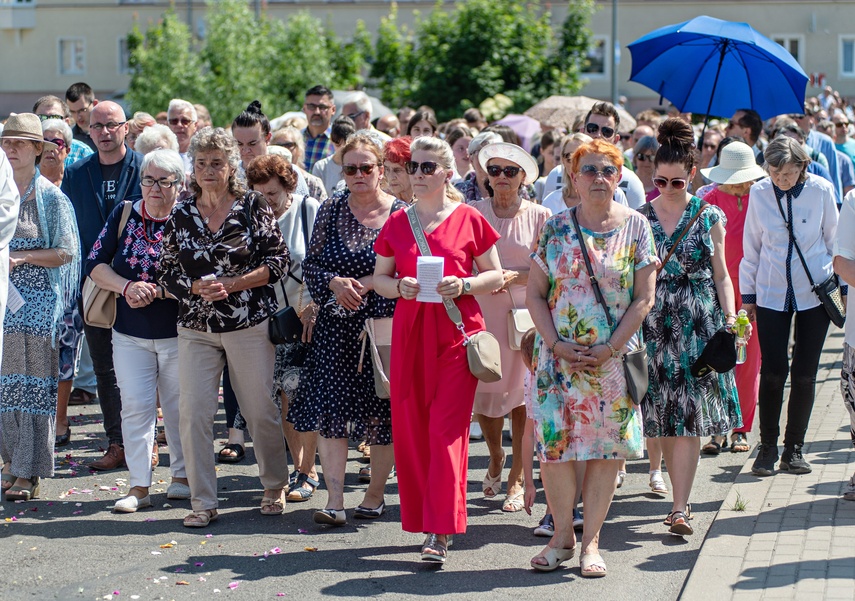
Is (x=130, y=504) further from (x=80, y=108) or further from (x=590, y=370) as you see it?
(x=80, y=108)

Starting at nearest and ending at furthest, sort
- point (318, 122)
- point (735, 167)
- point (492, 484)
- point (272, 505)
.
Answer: point (272, 505) < point (492, 484) < point (735, 167) < point (318, 122)

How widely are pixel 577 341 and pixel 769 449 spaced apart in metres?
2.43

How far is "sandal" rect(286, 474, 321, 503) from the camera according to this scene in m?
7.62

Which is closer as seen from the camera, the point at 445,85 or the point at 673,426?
the point at 673,426

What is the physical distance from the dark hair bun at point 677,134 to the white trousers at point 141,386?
3.04 m

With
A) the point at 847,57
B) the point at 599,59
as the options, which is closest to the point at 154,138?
the point at 599,59

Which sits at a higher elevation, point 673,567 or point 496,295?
point 496,295

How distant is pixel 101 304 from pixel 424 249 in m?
2.14

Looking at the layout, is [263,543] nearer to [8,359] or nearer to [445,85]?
[8,359]

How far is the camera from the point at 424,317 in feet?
21.1

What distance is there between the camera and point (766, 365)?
311 inches

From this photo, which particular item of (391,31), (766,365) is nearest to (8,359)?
(766,365)

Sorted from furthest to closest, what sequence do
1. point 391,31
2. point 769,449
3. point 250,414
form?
point 391,31
point 769,449
point 250,414

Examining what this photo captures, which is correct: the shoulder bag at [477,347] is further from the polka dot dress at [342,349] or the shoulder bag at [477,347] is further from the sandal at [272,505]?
the sandal at [272,505]
